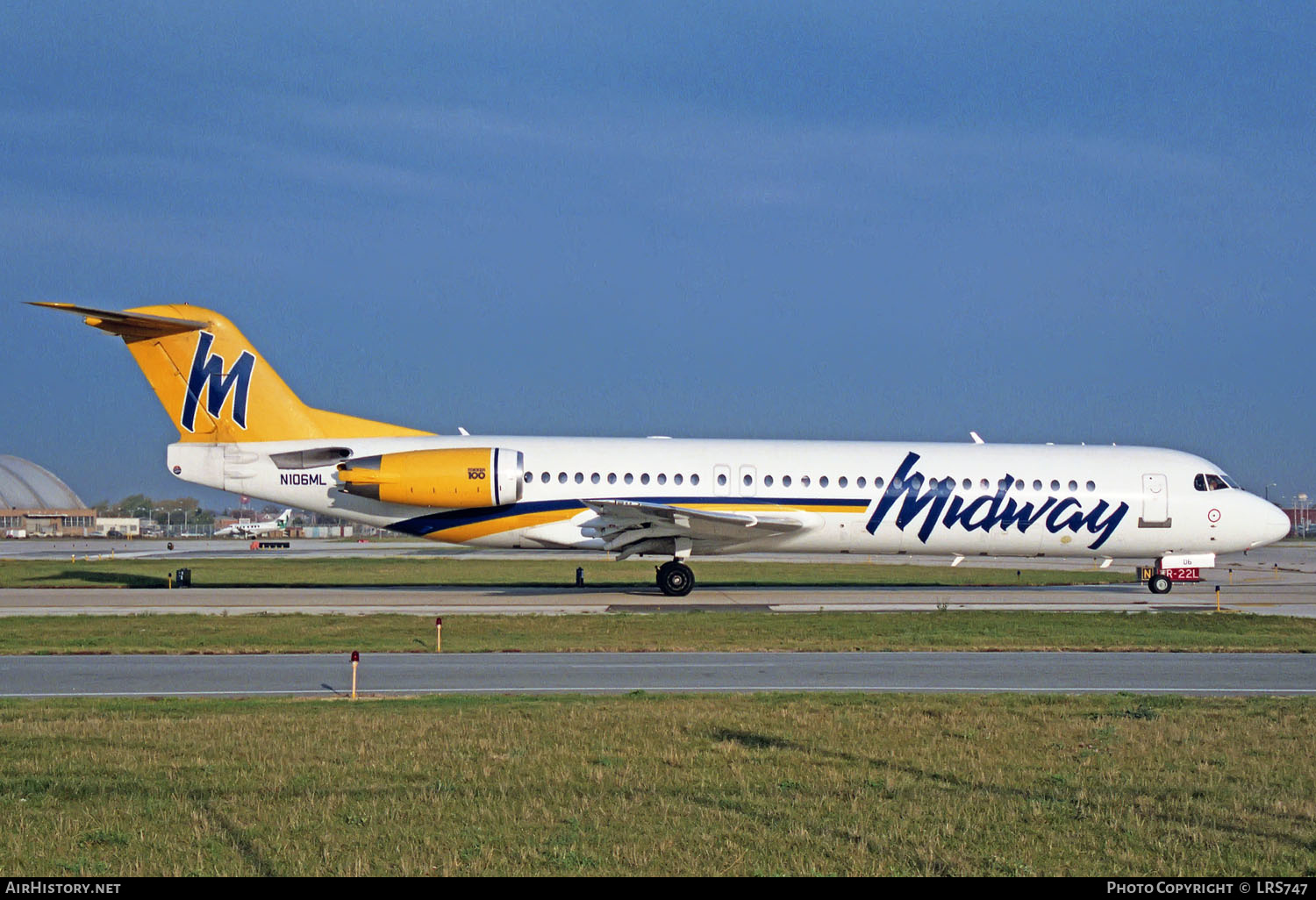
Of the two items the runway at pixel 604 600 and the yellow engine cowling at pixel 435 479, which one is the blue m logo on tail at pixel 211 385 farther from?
the runway at pixel 604 600

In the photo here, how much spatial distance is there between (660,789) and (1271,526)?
2813cm

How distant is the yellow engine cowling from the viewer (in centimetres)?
2934

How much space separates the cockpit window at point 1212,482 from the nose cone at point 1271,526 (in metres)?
1.11

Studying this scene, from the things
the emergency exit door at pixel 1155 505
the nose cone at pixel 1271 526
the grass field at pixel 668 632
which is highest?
the emergency exit door at pixel 1155 505

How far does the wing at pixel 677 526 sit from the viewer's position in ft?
93.2

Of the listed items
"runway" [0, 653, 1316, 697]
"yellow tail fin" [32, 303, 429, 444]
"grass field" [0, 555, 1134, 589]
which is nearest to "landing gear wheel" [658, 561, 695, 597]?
"grass field" [0, 555, 1134, 589]

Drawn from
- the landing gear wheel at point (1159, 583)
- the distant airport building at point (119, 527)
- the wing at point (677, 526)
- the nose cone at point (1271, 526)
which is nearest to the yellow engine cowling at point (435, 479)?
the wing at point (677, 526)

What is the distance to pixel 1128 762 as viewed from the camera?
9.77 metres

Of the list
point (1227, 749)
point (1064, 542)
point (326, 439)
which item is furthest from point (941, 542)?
point (1227, 749)

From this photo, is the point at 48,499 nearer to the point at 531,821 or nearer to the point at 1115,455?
the point at 1115,455

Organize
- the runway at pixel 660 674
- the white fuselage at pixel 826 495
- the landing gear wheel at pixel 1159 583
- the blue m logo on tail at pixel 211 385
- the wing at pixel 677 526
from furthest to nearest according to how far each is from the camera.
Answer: the landing gear wheel at pixel 1159 583
the blue m logo on tail at pixel 211 385
the white fuselage at pixel 826 495
the wing at pixel 677 526
the runway at pixel 660 674

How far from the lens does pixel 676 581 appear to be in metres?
29.7

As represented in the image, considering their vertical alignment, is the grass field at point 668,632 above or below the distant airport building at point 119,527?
below
